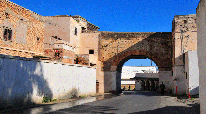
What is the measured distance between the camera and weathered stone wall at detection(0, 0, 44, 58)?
63.6ft

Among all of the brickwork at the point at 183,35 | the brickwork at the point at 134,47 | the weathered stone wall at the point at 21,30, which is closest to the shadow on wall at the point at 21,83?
the weathered stone wall at the point at 21,30

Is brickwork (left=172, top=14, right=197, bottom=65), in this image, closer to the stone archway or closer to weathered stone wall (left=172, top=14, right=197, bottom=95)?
weathered stone wall (left=172, top=14, right=197, bottom=95)

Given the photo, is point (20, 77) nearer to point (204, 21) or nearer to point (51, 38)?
point (204, 21)

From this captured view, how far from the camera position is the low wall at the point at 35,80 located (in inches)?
426

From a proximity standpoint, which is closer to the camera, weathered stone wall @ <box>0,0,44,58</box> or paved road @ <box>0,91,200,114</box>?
paved road @ <box>0,91,200,114</box>

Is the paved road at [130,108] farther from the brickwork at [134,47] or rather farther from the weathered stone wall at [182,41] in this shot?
the brickwork at [134,47]

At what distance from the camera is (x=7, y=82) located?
1082cm

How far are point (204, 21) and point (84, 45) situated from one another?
21.4 metres

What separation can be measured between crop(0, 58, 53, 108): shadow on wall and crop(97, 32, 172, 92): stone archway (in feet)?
40.7

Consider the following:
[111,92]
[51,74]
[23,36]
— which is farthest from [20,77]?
[111,92]

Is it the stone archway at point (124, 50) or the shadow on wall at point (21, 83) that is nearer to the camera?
the shadow on wall at point (21, 83)

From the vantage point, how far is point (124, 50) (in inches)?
1027

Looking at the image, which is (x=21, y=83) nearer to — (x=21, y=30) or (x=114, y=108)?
(x=114, y=108)

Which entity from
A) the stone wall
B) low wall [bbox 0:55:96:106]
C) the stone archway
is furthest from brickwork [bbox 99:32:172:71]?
low wall [bbox 0:55:96:106]
